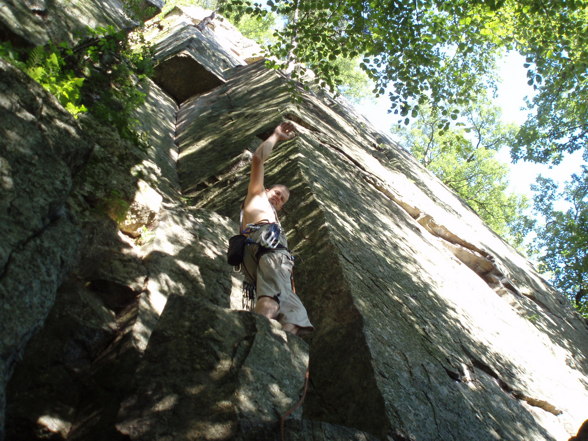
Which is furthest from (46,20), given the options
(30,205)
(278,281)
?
(278,281)

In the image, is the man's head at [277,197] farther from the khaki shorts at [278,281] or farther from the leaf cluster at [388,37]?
the leaf cluster at [388,37]

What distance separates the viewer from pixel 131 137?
6.35 meters

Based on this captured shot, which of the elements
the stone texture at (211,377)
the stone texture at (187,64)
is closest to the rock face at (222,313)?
the stone texture at (211,377)

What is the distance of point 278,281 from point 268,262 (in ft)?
0.58

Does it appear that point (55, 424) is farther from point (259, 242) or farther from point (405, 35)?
point (405, 35)

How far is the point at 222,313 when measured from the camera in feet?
10.5

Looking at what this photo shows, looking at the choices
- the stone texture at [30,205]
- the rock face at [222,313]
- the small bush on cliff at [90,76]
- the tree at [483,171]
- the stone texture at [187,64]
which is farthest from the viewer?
the tree at [483,171]

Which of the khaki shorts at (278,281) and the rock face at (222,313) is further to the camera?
the khaki shorts at (278,281)

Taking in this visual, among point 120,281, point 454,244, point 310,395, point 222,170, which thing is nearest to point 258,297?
point 310,395

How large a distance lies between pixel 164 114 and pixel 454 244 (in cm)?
596

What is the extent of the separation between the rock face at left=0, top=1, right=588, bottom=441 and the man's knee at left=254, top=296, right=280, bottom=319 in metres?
0.34

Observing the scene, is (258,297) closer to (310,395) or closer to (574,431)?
(310,395)

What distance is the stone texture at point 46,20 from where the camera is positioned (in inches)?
210

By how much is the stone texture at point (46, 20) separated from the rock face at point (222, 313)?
0.60 ft
